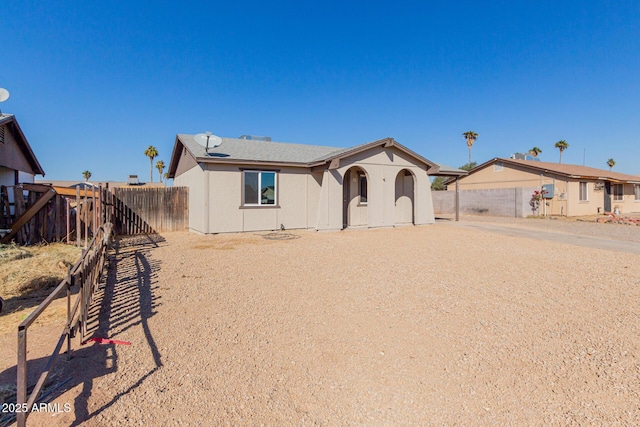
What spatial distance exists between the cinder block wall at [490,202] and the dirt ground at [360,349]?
1701 cm

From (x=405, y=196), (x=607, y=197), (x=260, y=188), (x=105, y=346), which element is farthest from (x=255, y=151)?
(x=607, y=197)

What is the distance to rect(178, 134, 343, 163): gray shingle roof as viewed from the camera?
12.2 m

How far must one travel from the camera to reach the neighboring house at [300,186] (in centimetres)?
1199

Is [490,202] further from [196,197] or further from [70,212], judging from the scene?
[70,212]

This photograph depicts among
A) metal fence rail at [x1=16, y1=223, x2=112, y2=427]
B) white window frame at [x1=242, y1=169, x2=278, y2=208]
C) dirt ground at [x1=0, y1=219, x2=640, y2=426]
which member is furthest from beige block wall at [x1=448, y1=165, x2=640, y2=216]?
metal fence rail at [x1=16, y1=223, x2=112, y2=427]

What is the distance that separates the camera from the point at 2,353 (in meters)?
3.25

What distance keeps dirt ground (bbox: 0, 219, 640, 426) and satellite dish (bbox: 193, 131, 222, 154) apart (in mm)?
6044

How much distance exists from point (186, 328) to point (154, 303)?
1.17 meters

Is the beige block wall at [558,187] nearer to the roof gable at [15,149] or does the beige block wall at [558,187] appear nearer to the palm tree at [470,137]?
the palm tree at [470,137]

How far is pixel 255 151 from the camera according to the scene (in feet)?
44.7

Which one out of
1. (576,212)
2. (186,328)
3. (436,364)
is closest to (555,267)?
(436,364)

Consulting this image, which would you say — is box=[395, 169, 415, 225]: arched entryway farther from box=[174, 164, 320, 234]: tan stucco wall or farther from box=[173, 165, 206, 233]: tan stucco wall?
box=[173, 165, 206, 233]: tan stucco wall

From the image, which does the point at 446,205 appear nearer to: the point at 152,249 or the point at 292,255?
the point at 292,255

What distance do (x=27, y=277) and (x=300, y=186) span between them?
9.20 metres
